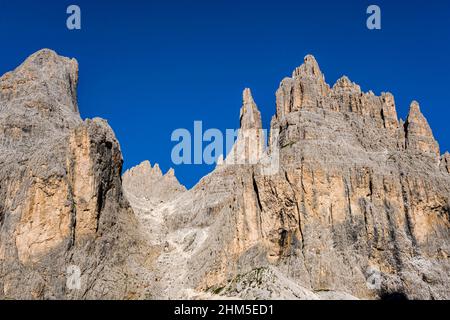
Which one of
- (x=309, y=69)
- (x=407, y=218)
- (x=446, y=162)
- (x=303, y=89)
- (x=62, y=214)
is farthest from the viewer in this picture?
(x=309, y=69)

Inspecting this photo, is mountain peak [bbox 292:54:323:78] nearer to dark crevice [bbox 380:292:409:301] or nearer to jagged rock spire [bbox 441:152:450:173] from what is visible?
jagged rock spire [bbox 441:152:450:173]

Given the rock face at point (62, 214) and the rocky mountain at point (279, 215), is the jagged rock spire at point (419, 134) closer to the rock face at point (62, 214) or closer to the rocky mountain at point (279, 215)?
the rocky mountain at point (279, 215)

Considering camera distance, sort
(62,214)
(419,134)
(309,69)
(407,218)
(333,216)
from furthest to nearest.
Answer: (309,69)
(419,134)
(62,214)
(407,218)
(333,216)

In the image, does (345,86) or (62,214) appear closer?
(62,214)

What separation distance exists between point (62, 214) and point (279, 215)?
52.1 meters

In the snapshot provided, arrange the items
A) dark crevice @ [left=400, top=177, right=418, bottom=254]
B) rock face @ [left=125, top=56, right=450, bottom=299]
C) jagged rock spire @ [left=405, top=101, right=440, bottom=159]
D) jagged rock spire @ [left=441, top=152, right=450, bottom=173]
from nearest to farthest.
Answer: rock face @ [left=125, top=56, right=450, bottom=299]
dark crevice @ [left=400, top=177, right=418, bottom=254]
jagged rock spire @ [left=405, top=101, right=440, bottom=159]
jagged rock spire @ [left=441, top=152, right=450, bottom=173]

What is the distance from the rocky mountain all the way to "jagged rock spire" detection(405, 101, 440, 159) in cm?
39

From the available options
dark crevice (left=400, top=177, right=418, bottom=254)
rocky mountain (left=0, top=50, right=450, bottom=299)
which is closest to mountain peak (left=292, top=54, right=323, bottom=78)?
rocky mountain (left=0, top=50, right=450, bottom=299)

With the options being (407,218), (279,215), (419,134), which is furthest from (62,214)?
(419,134)

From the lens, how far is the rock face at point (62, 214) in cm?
13762

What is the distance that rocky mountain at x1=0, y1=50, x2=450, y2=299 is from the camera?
430ft

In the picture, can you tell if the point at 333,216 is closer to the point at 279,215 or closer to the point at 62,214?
the point at 279,215

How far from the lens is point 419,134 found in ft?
531
